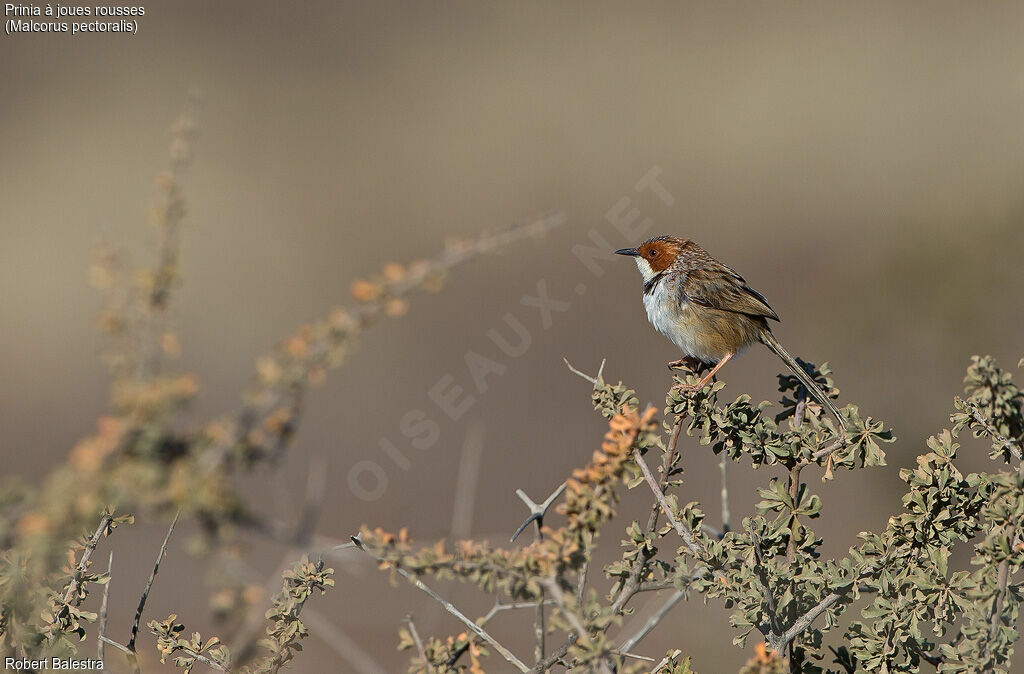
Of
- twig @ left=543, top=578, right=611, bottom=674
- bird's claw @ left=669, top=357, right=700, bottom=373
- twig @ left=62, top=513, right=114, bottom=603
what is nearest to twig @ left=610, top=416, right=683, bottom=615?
twig @ left=543, top=578, right=611, bottom=674

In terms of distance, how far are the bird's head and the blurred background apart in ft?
8.37

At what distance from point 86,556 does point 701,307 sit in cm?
329

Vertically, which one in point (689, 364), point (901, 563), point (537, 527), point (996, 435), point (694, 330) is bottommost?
point (537, 527)

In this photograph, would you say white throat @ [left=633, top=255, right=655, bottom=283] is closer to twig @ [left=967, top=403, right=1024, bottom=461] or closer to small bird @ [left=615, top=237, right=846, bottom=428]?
small bird @ [left=615, top=237, right=846, bottom=428]

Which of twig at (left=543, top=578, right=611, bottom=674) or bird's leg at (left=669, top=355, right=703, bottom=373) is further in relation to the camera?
bird's leg at (left=669, top=355, right=703, bottom=373)

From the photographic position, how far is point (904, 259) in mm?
7672

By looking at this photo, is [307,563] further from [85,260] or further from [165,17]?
[165,17]

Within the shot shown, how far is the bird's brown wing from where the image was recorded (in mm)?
4734

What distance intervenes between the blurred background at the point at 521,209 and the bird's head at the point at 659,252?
2.55 m

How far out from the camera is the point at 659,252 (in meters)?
5.09

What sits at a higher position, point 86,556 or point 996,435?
point 996,435

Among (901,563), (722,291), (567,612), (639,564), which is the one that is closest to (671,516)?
(639,564)

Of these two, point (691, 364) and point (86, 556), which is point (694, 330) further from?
point (86, 556)

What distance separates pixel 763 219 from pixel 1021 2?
663 centimetres
